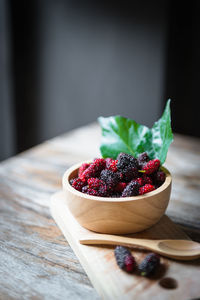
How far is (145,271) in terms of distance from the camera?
0.64 m

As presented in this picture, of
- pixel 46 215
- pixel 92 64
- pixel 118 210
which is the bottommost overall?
pixel 46 215

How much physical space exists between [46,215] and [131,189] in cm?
32

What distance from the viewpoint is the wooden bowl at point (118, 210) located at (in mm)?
705

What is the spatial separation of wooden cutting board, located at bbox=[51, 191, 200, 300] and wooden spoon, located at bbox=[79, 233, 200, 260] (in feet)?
0.04

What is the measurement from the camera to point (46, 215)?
93 centimetres

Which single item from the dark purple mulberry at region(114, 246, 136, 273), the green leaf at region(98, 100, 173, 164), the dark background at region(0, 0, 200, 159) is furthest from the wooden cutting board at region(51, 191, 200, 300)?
the dark background at region(0, 0, 200, 159)

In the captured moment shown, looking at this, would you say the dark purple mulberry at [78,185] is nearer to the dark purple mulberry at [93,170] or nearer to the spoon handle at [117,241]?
the dark purple mulberry at [93,170]

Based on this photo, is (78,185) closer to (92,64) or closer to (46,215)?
(46,215)

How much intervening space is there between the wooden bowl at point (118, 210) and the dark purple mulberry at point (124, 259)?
0.06 m

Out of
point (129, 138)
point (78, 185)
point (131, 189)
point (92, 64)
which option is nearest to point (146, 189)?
point (131, 189)

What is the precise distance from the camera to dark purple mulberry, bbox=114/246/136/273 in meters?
0.64

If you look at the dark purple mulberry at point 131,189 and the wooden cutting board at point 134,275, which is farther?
the dark purple mulberry at point 131,189

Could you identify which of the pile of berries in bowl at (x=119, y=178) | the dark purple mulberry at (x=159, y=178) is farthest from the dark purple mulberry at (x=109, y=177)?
the dark purple mulberry at (x=159, y=178)

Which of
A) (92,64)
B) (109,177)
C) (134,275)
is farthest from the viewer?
(92,64)
